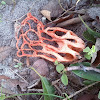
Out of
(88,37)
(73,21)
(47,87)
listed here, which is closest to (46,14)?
(73,21)

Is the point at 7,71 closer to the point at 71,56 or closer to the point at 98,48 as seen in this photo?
the point at 71,56

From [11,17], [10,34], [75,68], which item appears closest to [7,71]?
[10,34]

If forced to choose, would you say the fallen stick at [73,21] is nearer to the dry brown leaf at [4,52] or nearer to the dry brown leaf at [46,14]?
the dry brown leaf at [46,14]

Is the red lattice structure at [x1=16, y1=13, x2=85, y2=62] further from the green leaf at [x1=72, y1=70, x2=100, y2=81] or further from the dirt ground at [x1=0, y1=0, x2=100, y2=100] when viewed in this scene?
the green leaf at [x1=72, y1=70, x2=100, y2=81]

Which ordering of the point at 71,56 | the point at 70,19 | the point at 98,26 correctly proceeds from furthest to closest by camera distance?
the point at 70,19
the point at 71,56
the point at 98,26

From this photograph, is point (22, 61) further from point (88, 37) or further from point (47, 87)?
point (88, 37)

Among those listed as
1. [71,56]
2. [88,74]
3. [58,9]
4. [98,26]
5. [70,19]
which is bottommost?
[88,74]

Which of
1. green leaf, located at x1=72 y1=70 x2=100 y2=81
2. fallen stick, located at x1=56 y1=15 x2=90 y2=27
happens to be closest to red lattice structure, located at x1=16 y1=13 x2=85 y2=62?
fallen stick, located at x1=56 y1=15 x2=90 y2=27
